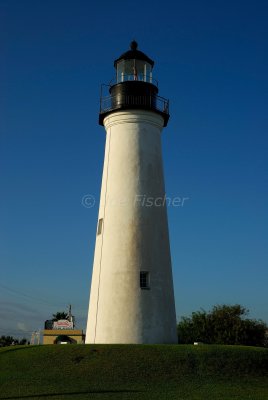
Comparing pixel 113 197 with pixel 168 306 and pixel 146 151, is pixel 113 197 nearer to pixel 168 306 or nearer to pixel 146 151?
pixel 146 151

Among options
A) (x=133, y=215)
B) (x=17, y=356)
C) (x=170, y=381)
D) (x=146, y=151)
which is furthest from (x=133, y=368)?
(x=146, y=151)

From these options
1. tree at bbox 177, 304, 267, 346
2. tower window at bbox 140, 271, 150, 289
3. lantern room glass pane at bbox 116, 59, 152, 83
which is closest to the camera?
tower window at bbox 140, 271, 150, 289

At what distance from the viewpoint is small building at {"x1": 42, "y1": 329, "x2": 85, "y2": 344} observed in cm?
4725

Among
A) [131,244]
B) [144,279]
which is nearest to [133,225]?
[131,244]

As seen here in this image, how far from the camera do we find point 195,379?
21.0m

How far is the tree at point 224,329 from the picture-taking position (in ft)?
149

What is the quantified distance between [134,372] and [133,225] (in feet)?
26.3

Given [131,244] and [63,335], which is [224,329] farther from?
[131,244]

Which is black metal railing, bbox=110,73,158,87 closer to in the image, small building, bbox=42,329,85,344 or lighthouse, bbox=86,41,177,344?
lighthouse, bbox=86,41,177,344

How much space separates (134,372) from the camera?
20.9m

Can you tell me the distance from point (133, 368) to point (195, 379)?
2.53 meters

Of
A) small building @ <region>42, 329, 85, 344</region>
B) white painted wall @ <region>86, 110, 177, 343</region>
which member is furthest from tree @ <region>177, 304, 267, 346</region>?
white painted wall @ <region>86, 110, 177, 343</region>

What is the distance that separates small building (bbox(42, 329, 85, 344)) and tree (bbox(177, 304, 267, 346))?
30.3ft

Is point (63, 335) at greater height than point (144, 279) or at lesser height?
greater
